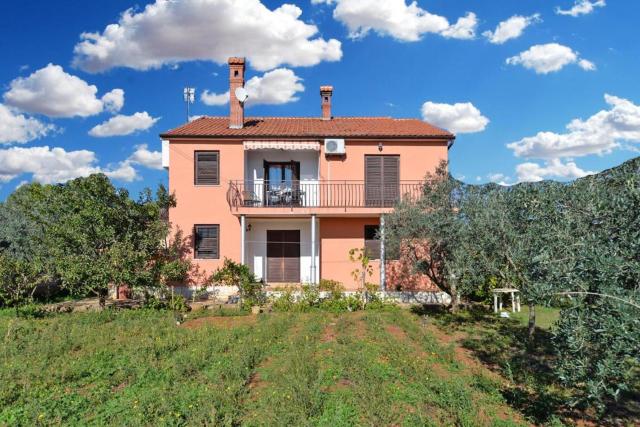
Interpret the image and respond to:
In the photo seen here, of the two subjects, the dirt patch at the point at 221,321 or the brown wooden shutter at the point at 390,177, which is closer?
the dirt patch at the point at 221,321

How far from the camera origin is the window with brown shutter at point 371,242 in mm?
17219

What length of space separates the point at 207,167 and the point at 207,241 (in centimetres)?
306

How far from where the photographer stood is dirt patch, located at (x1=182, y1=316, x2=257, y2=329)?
38.7 feet

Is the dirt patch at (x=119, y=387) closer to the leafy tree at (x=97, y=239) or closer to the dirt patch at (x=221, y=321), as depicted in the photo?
the dirt patch at (x=221, y=321)

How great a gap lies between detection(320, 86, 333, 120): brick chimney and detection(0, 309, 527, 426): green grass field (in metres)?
11.8

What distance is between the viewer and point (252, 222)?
17.8m

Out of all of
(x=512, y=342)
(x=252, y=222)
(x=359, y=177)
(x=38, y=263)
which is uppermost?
(x=359, y=177)

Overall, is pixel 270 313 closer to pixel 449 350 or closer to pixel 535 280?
pixel 449 350

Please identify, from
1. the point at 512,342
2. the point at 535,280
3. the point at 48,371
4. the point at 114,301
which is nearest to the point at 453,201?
the point at 512,342

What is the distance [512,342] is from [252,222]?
36.8ft

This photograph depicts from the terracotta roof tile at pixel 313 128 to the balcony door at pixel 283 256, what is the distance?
4.39 meters

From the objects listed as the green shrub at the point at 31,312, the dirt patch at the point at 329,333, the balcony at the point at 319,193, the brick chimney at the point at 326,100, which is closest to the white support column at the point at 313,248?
the balcony at the point at 319,193

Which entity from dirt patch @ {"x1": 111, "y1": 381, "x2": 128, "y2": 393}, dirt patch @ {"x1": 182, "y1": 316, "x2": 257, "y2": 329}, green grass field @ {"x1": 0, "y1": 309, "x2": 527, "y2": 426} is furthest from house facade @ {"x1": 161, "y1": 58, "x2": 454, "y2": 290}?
dirt patch @ {"x1": 111, "y1": 381, "x2": 128, "y2": 393}

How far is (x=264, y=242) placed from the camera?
17.9 m
